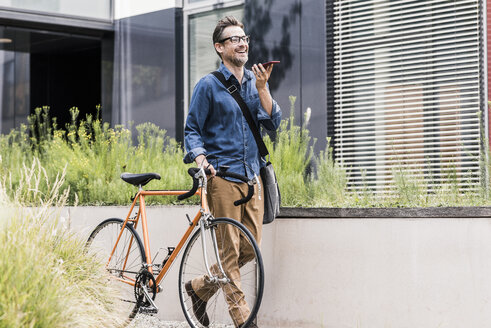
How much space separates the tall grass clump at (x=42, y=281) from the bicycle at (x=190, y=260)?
360mm

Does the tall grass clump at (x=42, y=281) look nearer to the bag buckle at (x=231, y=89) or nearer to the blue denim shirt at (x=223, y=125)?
the blue denim shirt at (x=223, y=125)

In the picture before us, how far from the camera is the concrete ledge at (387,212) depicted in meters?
5.10

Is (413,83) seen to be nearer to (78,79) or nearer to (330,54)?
(330,54)

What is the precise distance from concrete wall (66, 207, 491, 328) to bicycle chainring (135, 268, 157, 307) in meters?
0.54

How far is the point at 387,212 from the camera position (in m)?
5.41

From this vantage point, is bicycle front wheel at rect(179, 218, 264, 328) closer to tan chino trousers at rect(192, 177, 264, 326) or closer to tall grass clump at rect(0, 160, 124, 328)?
tan chino trousers at rect(192, 177, 264, 326)

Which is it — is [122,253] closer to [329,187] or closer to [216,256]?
[216,256]

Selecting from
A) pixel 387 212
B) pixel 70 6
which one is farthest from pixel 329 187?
pixel 70 6

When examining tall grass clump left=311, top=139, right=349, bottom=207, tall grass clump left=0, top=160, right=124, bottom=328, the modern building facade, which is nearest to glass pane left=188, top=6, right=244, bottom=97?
the modern building facade

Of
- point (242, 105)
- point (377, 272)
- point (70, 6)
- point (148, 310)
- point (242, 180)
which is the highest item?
point (70, 6)

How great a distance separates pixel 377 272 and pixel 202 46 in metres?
7.81

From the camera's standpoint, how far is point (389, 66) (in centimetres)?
910

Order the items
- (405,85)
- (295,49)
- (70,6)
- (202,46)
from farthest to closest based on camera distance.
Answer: (70,6) → (202,46) → (295,49) → (405,85)

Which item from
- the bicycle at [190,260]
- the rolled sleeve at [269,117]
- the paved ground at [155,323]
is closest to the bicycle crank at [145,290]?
the bicycle at [190,260]
